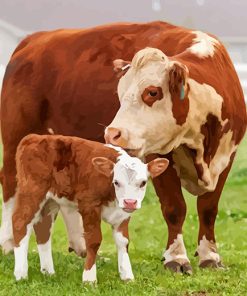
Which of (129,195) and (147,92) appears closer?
(129,195)

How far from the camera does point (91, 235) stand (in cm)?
667

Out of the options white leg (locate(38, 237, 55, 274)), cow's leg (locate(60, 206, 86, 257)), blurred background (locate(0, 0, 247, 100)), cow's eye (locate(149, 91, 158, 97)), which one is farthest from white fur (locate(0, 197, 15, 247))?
blurred background (locate(0, 0, 247, 100))

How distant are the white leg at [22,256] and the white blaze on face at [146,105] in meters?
1.09

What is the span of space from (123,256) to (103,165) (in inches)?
31.9

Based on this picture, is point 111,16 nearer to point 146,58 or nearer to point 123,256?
point 146,58

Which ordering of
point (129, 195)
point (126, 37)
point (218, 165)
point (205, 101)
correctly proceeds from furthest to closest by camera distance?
point (126, 37) → point (218, 165) → point (205, 101) → point (129, 195)

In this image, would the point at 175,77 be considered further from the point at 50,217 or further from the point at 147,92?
the point at 50,217

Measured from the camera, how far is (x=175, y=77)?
6930 millimetres

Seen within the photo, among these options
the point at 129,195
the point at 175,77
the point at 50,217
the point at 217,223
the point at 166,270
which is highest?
the point at 175,77

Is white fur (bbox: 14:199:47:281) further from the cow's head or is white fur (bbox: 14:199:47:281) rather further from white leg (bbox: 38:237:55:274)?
the cow's head

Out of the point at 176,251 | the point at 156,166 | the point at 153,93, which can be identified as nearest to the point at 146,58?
the point at 153,93

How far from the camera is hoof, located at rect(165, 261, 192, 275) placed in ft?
24.9

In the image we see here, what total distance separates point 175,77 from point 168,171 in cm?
106

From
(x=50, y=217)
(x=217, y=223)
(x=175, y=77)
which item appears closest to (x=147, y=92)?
(x=175, y=77)
